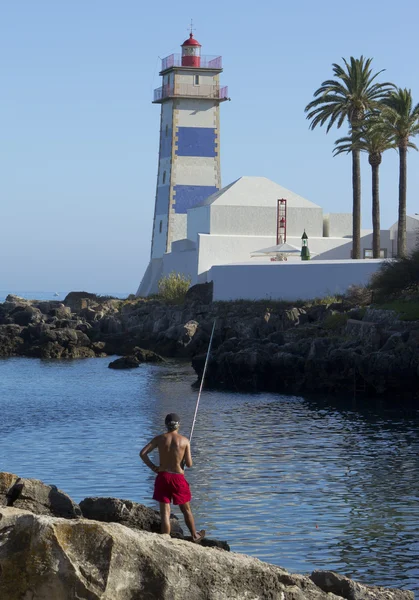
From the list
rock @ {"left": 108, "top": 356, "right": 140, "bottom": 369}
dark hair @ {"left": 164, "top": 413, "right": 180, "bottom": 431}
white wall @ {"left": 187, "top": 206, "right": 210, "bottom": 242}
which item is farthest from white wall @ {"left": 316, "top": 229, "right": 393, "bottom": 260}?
dark hair @ {"left": 164, "top": 413, "right": 180, "bottom": 431}

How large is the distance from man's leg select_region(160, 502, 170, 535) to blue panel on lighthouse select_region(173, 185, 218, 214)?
52145 mm

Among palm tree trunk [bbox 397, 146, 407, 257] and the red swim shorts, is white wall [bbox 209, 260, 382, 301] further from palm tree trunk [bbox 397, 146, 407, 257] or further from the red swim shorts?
the red swim shorts

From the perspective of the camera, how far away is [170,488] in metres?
11.9

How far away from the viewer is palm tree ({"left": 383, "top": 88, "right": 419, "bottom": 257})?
51.1m

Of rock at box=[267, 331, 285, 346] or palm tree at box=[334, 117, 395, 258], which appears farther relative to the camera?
palm tree at box=[334, 117, 395, 258]

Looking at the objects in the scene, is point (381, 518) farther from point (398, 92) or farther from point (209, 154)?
point (209, 154)

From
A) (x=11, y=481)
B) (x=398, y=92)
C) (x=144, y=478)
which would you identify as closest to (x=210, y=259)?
(x=398, y=92)

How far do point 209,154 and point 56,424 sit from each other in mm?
36904

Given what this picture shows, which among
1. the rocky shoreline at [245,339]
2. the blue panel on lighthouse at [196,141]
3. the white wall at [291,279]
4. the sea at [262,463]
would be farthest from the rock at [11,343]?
the blue panel on lighthouse at [196,141]

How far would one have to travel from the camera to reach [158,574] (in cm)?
848

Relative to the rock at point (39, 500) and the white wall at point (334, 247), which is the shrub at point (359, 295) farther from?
the rock at point (39, 500)

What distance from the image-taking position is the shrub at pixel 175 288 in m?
56.1

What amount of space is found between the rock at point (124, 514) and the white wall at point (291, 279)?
3517cm

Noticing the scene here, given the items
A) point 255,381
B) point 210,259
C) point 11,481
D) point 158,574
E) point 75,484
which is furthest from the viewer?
point 210,259
